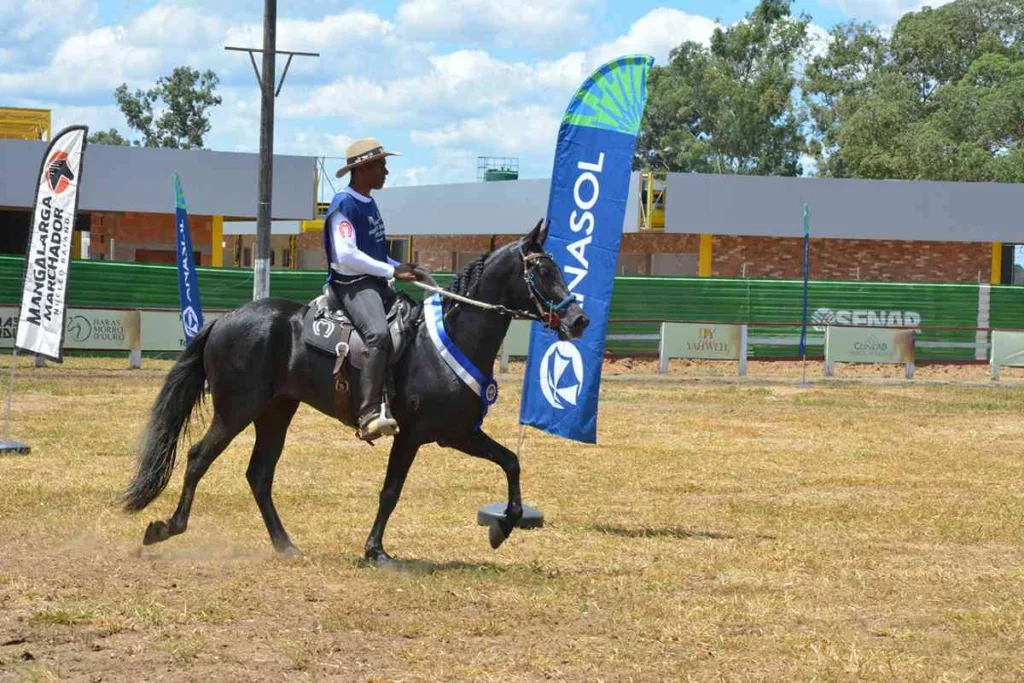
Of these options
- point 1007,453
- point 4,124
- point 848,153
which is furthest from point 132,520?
point 848,153

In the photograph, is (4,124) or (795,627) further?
(4,124)

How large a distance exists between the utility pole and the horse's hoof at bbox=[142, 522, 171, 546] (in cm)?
1457

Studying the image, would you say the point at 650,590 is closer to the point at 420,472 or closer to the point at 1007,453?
the point at 420,472

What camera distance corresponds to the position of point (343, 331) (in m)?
9.43

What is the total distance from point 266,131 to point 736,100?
51.9m

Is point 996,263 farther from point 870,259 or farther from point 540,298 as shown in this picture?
point 540,298

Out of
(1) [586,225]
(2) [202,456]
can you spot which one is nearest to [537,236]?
(1) [586,225]

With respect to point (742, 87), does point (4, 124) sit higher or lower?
lower

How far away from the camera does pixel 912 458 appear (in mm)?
16703

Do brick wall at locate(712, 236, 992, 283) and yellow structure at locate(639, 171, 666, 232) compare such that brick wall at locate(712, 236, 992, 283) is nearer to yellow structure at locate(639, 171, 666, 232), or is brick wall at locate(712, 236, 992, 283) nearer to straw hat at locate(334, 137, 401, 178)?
yellow structure at locate(639, 171, 666, 232)

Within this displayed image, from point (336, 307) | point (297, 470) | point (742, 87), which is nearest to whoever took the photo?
point (336, 307)

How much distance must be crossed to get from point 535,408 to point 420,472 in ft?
8.36

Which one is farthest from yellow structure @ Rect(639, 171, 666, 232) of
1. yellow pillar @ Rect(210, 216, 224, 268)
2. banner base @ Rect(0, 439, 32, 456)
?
banner base @ Rect(0, 439, 32, 456)

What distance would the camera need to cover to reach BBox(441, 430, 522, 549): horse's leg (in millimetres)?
9427
